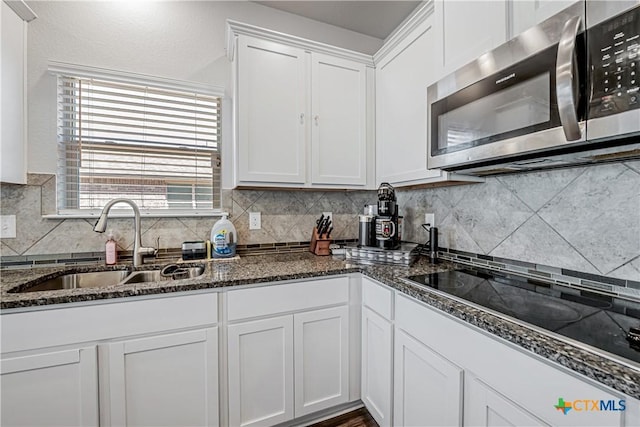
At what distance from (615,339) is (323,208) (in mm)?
1741

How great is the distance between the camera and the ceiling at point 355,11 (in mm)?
2072

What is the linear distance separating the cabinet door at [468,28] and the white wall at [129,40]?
4.18 feet

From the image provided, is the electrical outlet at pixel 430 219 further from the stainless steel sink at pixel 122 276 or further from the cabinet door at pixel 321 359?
the stainless steel sink at pixel 122 276

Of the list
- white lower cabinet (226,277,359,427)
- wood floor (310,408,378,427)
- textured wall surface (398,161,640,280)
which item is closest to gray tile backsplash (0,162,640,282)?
textured wall surface (398,161,640,280)

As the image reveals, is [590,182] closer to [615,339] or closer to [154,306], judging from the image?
[615,339]

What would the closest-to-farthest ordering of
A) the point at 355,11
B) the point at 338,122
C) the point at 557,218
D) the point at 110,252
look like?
the point at 557,218 → the point at 110,252 → the point at 338,122 → the point at 355,11

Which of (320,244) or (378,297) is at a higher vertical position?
(320,244)

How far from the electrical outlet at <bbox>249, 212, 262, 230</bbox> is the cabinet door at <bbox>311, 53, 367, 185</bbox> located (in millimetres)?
507

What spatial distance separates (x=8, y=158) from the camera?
55.6 inches

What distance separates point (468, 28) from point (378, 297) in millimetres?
1349

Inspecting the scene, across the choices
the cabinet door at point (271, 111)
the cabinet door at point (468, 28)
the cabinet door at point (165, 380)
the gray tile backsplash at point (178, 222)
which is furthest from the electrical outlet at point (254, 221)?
the cabinet door at point (468, 28)

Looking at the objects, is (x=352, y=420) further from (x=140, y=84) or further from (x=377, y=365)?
(x=140, y=84)

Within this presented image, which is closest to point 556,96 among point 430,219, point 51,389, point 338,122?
point 430,219

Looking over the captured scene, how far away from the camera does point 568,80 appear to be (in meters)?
0.81
